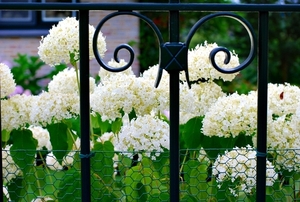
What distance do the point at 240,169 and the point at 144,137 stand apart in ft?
0.82

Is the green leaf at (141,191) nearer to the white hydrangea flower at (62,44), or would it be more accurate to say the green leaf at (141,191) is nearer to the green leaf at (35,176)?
the green leaf at (35,176)

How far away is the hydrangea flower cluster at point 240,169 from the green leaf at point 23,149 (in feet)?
1.54

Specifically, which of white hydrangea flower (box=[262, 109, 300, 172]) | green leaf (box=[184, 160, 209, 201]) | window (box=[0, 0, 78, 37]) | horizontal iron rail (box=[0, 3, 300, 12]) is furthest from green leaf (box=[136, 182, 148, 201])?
window (box=[0, 0, 78, 37])

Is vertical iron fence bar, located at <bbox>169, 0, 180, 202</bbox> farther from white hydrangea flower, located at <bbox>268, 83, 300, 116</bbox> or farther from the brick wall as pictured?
the brick wall

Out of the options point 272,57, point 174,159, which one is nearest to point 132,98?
point 174,159

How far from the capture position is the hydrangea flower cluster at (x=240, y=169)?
4.53ft

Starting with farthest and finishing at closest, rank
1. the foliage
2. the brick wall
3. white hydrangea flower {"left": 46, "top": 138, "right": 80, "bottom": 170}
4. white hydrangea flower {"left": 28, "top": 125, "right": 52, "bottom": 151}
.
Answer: the brick wall → the foliage → white hydrangea flower {"left": 28, "top": 125, "right": 52, "bottom": 151} → white hydrangea flower {"left": 46, "top": 138, "right": 80, "bottom": 170}

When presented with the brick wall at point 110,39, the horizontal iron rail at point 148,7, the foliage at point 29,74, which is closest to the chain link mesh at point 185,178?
the horizontal iron rail at point 148,7

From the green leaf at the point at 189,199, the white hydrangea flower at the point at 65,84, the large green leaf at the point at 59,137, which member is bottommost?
the green leaf at the point at 189,199

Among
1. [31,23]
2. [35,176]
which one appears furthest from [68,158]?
[31,23]

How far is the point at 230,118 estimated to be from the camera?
4.65ft

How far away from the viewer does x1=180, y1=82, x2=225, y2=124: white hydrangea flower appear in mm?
1457

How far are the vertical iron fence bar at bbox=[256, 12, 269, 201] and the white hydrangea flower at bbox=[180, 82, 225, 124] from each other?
272 millimetres

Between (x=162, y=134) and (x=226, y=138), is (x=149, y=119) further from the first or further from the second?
(x=226, y=138)
